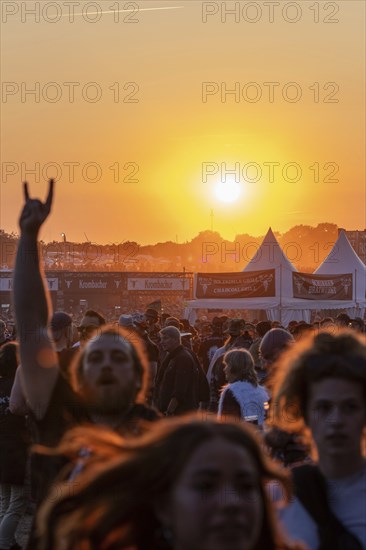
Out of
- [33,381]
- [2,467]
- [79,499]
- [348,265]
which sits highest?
[348,265]

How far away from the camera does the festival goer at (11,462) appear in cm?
781

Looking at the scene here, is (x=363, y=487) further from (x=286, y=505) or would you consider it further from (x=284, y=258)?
(x=284, y=258)

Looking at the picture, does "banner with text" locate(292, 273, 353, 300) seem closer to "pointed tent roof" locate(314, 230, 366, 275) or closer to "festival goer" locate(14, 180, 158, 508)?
"pointed tent roof" locate(314, 230, 366, 275)

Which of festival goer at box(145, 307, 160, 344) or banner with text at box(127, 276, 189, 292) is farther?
banner with text at box(127, 276, 189, 292)

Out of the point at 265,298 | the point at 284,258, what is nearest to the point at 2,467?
the point at 265,298

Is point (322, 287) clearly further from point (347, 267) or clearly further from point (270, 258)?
point (347, 267)

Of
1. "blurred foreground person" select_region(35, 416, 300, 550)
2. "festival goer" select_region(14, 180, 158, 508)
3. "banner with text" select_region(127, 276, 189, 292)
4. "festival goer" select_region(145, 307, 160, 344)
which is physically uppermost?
"banner with text" select_region(127, 276, 189, 292)

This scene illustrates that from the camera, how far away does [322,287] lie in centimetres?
3094

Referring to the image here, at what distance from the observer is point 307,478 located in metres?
3.48

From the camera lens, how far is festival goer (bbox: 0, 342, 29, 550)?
7.81 meters

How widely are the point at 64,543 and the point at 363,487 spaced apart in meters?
1.27

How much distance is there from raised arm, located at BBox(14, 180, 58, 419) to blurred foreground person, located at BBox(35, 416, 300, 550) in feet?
4.70

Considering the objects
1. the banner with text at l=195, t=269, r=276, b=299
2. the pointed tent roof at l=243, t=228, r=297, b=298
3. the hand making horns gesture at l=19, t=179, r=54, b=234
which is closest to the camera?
the hand making horns gesture at l=19, t=179, r=54, b=234

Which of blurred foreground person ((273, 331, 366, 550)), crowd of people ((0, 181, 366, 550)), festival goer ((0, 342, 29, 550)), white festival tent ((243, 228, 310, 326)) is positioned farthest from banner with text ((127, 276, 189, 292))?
blurred foreground person ((273, 331, 366, 550))
